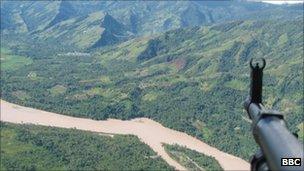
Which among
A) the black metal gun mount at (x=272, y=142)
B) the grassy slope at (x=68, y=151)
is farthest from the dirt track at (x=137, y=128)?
the black metal gun mount at (x=272, y=142)

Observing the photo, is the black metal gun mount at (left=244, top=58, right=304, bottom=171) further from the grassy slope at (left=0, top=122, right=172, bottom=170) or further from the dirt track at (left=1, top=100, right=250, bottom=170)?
the dirt track at (left=1, top=100, right=250, bottom=170)

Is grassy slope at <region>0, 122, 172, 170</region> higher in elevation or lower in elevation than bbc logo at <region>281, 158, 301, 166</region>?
lower

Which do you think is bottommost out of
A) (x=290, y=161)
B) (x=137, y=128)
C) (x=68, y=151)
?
(x=137, y=128)

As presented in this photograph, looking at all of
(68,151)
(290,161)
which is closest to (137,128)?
(68,151)

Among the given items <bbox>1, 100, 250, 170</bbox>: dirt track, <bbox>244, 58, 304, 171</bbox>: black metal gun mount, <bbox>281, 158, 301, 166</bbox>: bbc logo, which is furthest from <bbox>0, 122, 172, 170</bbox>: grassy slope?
<bbox>281, 158, 301, 166</bbox>: bbc logo

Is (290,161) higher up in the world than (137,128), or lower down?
higher up

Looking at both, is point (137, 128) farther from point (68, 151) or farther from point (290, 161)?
point (290, 161)

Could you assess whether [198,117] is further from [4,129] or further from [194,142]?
[4,129]
